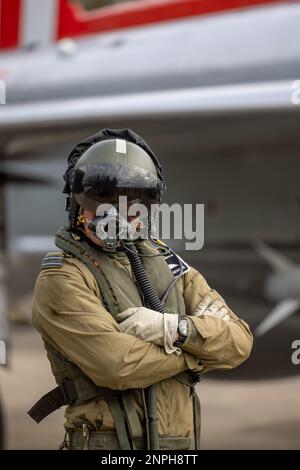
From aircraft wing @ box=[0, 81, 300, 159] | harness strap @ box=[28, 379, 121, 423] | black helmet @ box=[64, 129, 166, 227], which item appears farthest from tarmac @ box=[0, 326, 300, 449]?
black helmet @ box=[64, 129, 166, 227]

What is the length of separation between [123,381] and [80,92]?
14.3 feet

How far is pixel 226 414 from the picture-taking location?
19.5ft

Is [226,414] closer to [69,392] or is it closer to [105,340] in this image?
[69,392]

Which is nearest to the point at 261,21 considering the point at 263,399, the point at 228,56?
the point at 228,56

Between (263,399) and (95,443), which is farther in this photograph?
(263,399)

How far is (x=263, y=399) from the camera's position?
6402 millimetres

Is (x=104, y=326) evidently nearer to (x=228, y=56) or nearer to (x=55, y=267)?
(x=55, y=267)

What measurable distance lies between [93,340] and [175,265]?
0.33m

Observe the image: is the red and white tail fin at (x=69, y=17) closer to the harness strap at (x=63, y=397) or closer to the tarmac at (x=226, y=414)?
the tarmac at (x=226, y=414)

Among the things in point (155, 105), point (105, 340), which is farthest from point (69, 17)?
Answer: point (105, 340)

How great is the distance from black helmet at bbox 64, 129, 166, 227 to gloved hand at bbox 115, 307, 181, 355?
27 centimetres

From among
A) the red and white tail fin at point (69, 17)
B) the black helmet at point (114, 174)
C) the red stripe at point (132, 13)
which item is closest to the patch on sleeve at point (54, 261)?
the black helmet at point (114, 174)

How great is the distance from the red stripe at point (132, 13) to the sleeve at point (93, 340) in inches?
161
